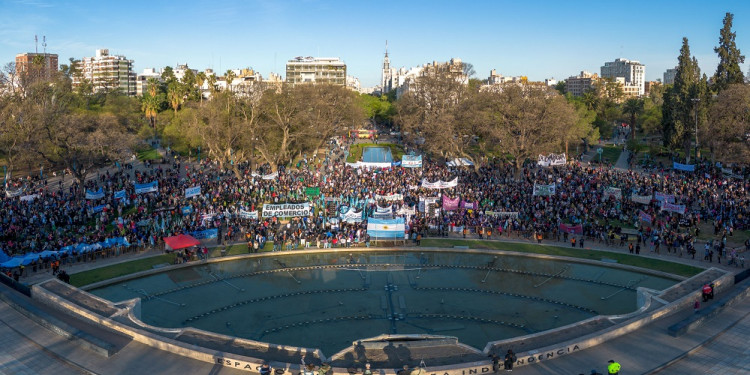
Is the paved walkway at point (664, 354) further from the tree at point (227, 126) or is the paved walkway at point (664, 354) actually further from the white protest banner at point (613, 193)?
the tree at point (227, 126)

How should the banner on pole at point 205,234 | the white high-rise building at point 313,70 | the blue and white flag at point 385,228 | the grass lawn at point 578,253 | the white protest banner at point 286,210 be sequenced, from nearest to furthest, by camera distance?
the grass lawn at point 578,253 < the blue and white flag at point 385,228 < the banner on pole at point 205,234 < the white protest banner at point 286,210 < the white high-rise building at point 313,70

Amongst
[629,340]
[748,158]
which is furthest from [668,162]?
[629,340]

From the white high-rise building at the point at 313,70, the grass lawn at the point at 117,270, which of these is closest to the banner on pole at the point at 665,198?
the grass lawn at the point at 117,270

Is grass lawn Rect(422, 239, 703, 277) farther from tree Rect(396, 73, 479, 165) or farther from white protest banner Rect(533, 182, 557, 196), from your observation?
tree Rect(396, 73, 479, 165)

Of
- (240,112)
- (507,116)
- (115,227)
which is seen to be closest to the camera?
(115,227)

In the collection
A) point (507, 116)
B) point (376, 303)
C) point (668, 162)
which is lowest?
point (376, 303)

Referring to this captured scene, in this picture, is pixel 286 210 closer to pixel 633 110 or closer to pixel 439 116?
pixel 439 116

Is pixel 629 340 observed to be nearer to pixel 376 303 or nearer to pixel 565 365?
pixel 565 365
